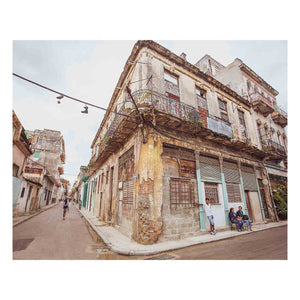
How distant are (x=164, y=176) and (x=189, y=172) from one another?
5.20ft

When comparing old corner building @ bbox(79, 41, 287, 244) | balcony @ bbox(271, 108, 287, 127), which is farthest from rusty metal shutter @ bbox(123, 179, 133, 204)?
balcony @ bbox(271, 108, 287, 127)

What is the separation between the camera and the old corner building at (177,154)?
638cm

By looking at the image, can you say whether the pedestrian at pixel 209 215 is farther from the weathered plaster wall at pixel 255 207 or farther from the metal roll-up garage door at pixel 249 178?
the weathered plaster wall at pixel 255 207

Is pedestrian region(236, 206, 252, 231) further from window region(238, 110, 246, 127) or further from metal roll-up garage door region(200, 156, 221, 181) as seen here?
window region(238, 110, 246, 127)

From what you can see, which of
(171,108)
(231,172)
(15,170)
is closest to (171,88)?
(171,108)

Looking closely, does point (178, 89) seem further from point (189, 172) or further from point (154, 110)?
point (189, 172)

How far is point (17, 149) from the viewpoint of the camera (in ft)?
30.4

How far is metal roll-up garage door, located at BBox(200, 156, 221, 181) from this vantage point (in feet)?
26.8

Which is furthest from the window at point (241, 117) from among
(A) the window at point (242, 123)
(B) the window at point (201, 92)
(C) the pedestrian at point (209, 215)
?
(C) the pedestrian at point (209, 215)

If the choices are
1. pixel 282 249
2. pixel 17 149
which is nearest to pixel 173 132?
pixel 282 249

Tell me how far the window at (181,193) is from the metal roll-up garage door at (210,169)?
1.17m

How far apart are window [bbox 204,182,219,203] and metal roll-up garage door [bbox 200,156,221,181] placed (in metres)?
0.36

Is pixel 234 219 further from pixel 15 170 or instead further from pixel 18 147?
pixel 15 170

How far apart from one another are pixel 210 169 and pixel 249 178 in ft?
13.9
